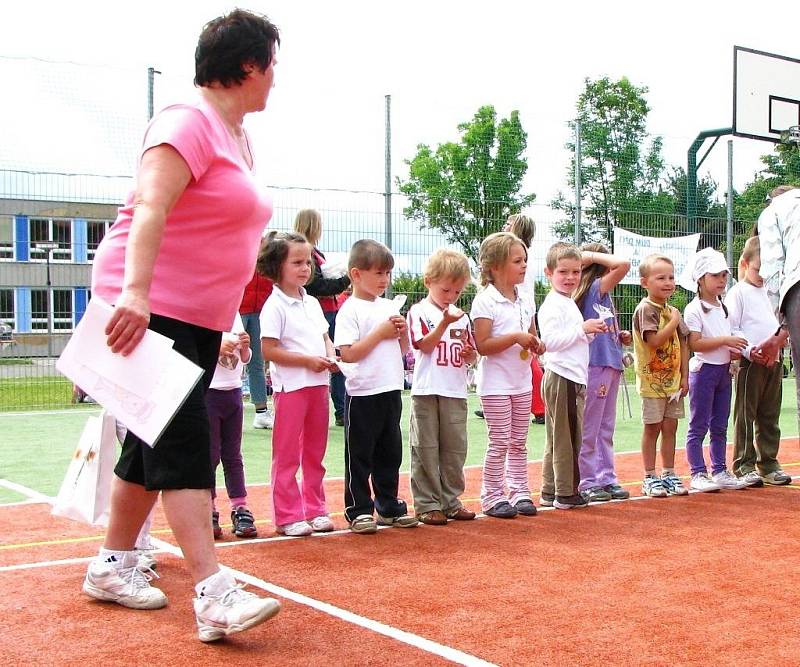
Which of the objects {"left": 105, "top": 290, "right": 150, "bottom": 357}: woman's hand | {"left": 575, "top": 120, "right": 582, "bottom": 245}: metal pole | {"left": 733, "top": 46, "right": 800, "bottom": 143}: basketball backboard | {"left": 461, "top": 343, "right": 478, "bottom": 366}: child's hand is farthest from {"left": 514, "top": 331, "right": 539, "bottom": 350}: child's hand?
{"left": 733, "top": 46, "right": 800, "bottom": 143}: basketball backboard

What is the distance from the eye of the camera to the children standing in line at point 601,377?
6230 mm

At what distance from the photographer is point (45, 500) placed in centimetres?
602

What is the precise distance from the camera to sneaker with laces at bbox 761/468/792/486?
22.2 ft

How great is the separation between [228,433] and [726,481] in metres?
3.26

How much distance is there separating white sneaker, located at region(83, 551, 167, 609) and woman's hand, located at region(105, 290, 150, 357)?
948 mm

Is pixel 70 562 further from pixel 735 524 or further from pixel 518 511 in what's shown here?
pixel 735 524

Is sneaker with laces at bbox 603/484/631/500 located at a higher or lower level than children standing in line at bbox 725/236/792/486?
lower

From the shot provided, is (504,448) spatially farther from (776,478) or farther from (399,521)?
(776,478)

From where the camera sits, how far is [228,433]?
5277 mm

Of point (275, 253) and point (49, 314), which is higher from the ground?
point (275, 253)

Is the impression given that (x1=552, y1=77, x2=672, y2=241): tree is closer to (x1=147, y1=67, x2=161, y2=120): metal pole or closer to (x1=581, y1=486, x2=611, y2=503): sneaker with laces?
(x1=147, y1=67, x2=161, y2=120): metal pole

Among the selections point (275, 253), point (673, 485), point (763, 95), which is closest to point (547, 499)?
point (673, 485)

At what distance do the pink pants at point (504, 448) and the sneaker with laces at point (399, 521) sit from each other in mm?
497

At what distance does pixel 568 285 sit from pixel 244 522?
235cm
